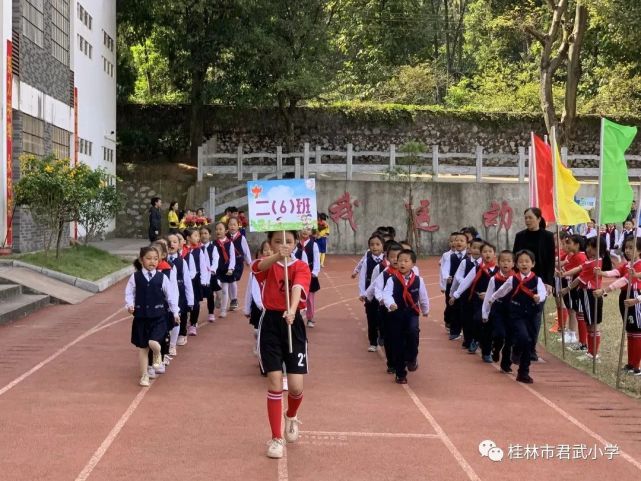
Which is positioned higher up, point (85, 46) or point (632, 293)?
point (85, 46)

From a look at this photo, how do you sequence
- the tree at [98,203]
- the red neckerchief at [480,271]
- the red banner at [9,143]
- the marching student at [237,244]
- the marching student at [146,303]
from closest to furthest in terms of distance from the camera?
the marching student at [146,303] < the red neckerchief at [480,271] < the marching student at [237,244] < the red banner at [9,143] < the tree at [98,203]

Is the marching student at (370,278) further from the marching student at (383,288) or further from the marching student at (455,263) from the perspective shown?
the marching student at (455,263)

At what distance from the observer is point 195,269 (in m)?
12.4

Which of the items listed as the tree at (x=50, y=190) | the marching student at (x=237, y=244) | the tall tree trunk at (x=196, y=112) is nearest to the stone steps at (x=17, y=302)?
the tree at (x=50, y=190)

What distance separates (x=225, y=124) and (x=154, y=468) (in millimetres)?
29707

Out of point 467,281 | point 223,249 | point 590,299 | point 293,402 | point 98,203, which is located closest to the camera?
point 293,402

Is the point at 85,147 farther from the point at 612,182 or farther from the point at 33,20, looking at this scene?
A: the point at 612,182

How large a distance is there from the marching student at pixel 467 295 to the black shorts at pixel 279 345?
5122 millimetres

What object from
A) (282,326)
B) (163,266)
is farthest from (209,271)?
(282,326)

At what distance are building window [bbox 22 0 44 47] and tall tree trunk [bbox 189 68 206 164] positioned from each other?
1000 cm

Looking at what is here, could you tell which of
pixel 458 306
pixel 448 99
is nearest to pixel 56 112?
pixel 458 306

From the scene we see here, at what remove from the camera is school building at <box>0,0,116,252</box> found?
1895 centimetres

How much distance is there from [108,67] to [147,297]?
76.0ft

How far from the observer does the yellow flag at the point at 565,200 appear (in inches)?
456
